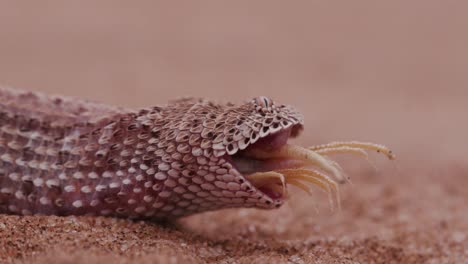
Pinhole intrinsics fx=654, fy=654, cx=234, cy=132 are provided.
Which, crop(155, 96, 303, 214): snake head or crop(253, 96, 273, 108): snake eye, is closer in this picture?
crop(155, 96, 303, 214): snake head

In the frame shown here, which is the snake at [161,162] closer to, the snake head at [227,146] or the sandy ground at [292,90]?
the snake head at [227,146]

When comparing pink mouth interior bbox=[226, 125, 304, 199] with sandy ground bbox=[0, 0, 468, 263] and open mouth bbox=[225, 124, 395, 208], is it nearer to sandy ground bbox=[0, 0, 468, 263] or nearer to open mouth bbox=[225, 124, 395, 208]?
open mouth bbox=[225, 124, 395, 208]

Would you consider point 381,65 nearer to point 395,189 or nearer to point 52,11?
point 395,189

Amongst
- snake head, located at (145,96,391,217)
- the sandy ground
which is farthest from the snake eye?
the sandy ground

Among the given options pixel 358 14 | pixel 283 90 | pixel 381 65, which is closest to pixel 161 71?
pixel 283 90

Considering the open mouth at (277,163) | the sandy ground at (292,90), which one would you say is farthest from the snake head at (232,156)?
the sandy ground at (292,90)

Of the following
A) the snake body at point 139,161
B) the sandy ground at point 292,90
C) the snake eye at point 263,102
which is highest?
the sandy ground at point 292,90

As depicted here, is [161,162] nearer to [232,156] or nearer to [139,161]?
[139,161]

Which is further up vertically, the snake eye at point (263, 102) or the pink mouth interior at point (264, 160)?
the snake eye at point (263, 102)
